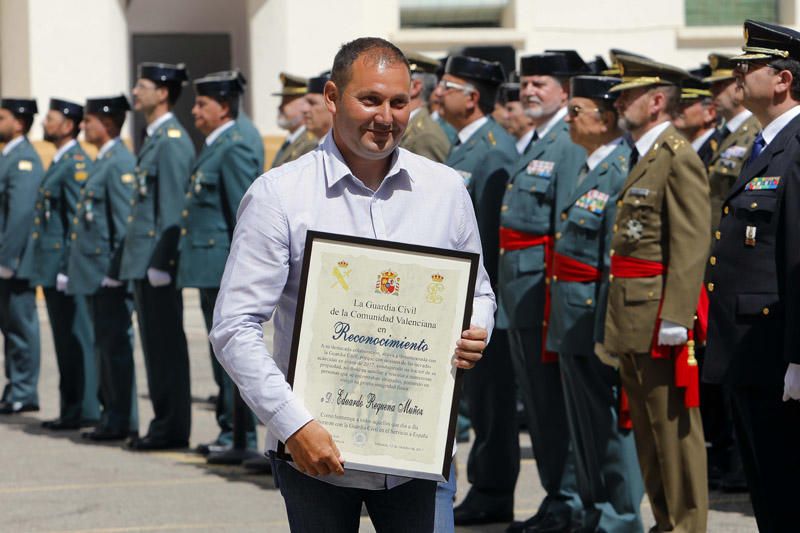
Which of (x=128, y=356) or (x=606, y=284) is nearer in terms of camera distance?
(x=606, y=284)

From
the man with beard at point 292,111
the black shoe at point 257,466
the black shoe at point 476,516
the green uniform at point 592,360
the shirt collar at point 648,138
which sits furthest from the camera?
the man with beard at point 292,111

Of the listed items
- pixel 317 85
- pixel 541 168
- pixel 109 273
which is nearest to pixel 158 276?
pixel 109 273

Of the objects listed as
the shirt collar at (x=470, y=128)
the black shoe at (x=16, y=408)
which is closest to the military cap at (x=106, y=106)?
the black shoe at (x=16, y=408)

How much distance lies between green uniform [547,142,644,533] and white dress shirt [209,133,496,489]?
273cm

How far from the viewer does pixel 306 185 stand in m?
3.87

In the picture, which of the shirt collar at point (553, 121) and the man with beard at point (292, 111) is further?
the man with beard at point (292, 111)

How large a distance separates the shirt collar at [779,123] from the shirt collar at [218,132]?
4404 millimetres

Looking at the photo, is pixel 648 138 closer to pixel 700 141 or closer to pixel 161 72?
pixel 700 141

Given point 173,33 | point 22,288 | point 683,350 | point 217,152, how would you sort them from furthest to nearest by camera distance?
point 173,33 < point 22,288 < point 217,152 < point 683,350

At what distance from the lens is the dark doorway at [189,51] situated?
71.4 feet

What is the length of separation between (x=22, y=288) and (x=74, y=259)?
1625mm

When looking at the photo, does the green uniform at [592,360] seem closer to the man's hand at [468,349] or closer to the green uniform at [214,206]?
the green uniform at [214,206]

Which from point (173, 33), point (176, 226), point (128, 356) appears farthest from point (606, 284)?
point (173, 33)

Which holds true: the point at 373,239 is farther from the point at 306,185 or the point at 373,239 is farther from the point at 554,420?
the point at 554,420
